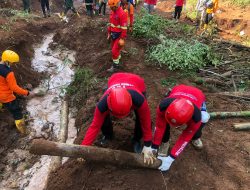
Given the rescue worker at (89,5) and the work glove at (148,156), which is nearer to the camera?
the work glove at (148,156)

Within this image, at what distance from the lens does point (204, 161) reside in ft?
15.7

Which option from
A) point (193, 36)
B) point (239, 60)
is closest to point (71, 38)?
point (193, 36)

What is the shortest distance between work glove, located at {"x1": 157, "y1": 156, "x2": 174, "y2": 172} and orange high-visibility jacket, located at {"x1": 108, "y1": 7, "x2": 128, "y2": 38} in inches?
151

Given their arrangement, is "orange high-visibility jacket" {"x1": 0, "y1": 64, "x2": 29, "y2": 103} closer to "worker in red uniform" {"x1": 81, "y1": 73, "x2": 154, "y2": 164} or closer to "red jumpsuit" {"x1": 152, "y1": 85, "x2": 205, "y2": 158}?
"worker in red uniform" {"x1": 81, "y1": 73, "x2": 154, "y2": 164}

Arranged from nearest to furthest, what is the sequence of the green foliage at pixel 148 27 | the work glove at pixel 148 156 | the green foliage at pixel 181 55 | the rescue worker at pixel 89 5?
the work glove at pixel 148 156, the green foliage at pixel 181 55, the green foliage at pixel 148 27, the rescue worker at pixel 89 5

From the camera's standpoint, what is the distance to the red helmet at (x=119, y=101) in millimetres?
3555

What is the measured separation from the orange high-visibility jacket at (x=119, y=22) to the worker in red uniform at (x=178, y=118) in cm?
326

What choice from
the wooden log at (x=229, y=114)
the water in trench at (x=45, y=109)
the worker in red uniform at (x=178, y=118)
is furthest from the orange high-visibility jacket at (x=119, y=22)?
Answer: the worker in red uniform at (x=178, y=118)

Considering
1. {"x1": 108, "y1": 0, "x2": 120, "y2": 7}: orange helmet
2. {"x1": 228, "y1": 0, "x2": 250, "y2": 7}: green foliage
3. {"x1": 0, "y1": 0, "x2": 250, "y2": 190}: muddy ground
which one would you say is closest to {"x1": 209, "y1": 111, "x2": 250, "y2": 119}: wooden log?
{"x1": 0, "y1": 0, "x2": 250, "y2": 190}: muddy ground

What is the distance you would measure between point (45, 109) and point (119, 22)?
292 cm

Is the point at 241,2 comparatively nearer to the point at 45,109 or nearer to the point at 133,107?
the point at 45,109

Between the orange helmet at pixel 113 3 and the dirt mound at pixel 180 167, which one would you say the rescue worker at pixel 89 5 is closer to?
the orange helmet at pixel 113 3

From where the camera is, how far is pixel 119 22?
23.3 ft

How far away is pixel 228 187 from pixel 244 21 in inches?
440
